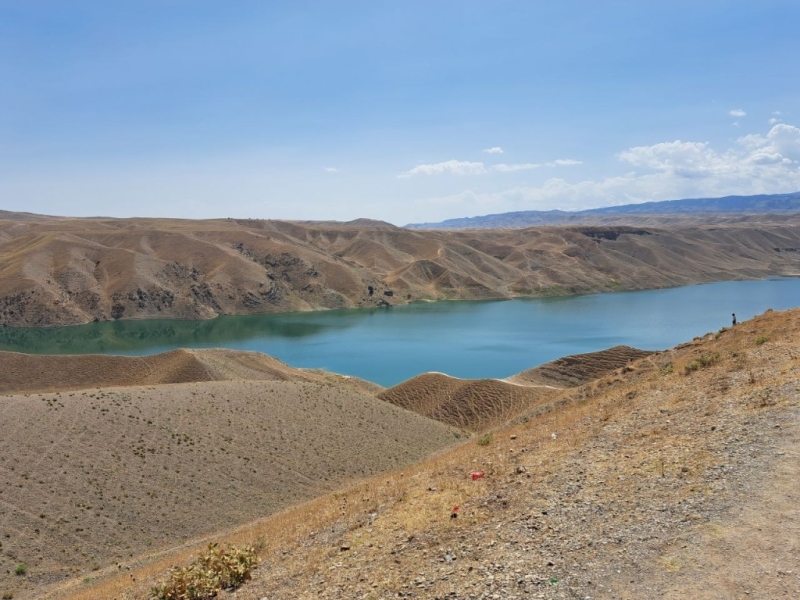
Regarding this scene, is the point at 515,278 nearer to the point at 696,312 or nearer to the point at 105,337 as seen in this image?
the point at 696,312

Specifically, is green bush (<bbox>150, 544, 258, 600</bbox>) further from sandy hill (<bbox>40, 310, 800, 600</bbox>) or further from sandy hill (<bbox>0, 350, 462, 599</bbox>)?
sandy hill (<bbox>0, 350, 462, 599</bbox>)

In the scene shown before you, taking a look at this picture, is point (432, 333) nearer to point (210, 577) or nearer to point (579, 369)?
point (579, 369)

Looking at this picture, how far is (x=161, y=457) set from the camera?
89.1 feet

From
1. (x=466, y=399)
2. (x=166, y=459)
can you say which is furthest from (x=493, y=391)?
→ (x=166, y=459)

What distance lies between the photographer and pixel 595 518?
33.1 feet

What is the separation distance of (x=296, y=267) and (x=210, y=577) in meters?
121

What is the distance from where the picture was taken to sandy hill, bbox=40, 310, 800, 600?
8289 mm

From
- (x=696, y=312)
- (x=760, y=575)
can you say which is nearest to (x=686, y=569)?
(x=760, y=575)

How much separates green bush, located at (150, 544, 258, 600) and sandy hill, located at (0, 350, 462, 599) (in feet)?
35.9

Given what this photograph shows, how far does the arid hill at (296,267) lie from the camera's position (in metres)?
106

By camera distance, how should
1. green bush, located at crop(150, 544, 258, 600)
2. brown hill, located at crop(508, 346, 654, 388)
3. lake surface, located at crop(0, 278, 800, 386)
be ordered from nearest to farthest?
green bush, located at crop(150, 544, 258, 600) → brown hill, located at crop(508, 346, 654, 388) → lake surface, located at crop(0, 278, 800, 386)

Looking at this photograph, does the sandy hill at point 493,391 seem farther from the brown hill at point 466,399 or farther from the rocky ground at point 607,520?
the rocky ground at point 607,520

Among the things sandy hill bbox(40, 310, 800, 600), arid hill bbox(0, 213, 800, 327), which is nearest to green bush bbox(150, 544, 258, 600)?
sandy hill bbox(40, 310, 800, 600)

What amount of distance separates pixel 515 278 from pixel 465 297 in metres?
24.3
